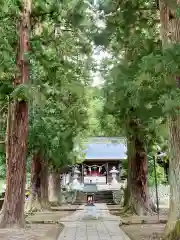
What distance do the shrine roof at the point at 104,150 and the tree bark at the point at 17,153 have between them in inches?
1004

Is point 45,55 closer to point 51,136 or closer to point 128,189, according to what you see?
point 51,136

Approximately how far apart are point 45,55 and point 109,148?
28.9 metres

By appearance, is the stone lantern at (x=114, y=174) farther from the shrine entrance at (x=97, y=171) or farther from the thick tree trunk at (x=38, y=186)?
the thick tree trunk at (x=38, y=186)

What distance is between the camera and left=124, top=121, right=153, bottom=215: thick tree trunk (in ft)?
53.3

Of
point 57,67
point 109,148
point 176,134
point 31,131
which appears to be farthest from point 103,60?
point 109,148

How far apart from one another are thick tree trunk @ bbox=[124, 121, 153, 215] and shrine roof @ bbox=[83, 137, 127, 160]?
68.5ft

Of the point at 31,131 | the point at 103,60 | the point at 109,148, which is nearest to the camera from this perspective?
the point at 31,131

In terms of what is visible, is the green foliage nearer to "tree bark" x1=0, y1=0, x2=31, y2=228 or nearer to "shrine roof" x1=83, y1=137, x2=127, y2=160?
"tree bark" x1=0, y1=0, x2=31, y2=228

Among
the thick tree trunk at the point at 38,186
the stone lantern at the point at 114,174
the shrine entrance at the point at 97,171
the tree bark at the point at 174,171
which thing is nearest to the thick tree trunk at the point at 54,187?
the thick tree trunk at the point at 38,186

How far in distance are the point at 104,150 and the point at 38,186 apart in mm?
19486

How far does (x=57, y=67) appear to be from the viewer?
493 inches

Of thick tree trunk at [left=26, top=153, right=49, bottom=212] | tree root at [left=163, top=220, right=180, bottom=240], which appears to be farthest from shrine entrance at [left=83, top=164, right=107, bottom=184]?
tree root at [left=163, top=220, right=180, bottom=240]

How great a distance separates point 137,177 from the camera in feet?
54.7

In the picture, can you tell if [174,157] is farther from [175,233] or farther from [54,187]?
[54,187]
